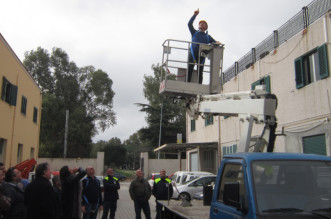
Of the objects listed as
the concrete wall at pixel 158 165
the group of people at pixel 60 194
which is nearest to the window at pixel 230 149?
the group of people at pixel 60 194

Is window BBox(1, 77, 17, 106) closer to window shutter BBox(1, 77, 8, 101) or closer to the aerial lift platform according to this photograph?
window shutter BBox(1, 77, 8, 101)

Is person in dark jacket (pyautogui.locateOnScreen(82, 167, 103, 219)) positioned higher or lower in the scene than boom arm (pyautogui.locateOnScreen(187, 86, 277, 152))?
lower

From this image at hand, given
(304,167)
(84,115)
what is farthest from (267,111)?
(84,115)

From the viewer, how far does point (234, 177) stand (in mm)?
4375

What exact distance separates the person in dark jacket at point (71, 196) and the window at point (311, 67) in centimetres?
936

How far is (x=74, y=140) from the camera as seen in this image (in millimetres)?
45812

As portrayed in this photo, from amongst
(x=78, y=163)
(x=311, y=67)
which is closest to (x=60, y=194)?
(x=311, y=67)

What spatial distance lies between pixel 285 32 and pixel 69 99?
37.2 metres

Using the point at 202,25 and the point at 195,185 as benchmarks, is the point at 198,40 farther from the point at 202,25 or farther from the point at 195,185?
the point at 195,185

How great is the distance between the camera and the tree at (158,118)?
4847cm

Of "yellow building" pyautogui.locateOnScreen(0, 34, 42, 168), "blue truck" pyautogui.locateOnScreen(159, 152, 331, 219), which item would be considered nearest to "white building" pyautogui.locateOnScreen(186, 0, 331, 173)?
"blue truck" pyautogui.locateOnScreen(159, 152, 331, 219)

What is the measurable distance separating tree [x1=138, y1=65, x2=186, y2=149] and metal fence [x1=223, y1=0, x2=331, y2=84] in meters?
28.5

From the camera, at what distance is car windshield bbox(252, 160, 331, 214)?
3.71 m

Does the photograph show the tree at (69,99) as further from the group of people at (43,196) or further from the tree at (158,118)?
the group of people at (43,196)
